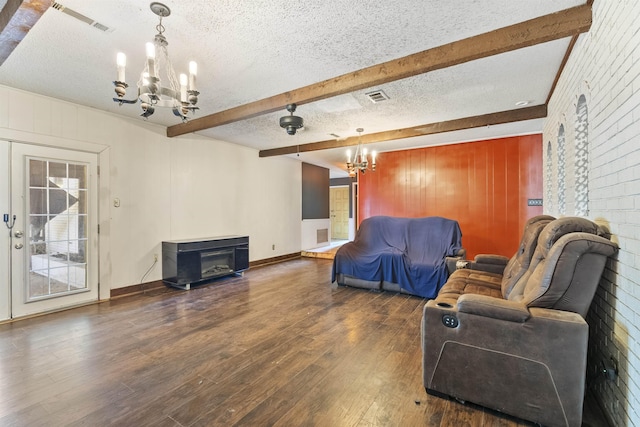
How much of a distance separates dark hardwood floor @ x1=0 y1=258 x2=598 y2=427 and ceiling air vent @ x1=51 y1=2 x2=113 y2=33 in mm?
2632

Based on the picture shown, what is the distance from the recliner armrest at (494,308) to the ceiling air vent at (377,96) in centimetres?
248

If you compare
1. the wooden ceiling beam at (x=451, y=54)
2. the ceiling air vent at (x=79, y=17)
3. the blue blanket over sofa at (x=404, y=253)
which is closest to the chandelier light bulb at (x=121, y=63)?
the ceiling air vent at (x=79, y=17)

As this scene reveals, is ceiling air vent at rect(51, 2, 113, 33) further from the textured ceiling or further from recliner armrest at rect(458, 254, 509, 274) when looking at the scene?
recliner armrest at rect(458, 254, 509, 274)

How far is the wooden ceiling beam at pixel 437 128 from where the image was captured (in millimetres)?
3946

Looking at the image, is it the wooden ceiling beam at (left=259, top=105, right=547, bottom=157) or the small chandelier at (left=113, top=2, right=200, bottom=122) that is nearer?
the small chandelier at (left=113, top=2, right=200, bottom=122)

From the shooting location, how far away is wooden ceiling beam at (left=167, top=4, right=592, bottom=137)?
198 centimetres

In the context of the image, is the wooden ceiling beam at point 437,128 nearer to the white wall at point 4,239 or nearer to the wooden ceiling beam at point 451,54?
the wooden ceiling beam at point 451,54

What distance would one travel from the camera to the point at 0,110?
3143 mm

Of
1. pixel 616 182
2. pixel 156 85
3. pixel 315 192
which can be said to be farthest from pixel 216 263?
pixel 616 182

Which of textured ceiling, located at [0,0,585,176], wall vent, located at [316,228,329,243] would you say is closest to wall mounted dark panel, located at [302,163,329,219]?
wall vent, located at [316,228,329,243]

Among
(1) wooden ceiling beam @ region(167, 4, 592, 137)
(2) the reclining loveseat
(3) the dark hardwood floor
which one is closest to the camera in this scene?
(2) the reclining loveseat

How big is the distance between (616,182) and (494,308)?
99 cm

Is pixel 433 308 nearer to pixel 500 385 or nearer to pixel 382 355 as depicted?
pixel 500 385

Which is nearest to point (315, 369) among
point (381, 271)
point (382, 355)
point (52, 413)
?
point (382, 355)
